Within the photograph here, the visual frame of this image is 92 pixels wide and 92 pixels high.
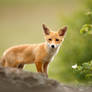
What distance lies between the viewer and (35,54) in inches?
329

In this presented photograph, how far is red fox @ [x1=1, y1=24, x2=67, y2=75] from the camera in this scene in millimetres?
8188

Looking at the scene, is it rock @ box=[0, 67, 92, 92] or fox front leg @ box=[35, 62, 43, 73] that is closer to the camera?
rock @ box=[0, 67, 92, 92]

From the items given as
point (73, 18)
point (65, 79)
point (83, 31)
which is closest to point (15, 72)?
point (83, 31)

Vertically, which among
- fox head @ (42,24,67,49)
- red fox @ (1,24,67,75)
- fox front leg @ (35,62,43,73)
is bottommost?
fox front leg @ (35,62,43,73)

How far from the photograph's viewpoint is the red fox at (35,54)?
26.9 ft

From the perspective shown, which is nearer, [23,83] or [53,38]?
[23,83]

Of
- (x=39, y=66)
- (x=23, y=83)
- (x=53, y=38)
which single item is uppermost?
(x=53, y=38)

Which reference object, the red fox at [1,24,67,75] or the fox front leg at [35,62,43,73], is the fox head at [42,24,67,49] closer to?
the red fox at [1,24,67,75]

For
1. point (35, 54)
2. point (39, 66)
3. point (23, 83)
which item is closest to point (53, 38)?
point (35, 54)

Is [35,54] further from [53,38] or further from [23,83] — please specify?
[23,83]

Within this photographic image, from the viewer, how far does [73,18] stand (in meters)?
16.3

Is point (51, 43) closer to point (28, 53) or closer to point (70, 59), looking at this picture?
point (28, 53)

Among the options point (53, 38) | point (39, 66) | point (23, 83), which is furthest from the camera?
point (53, 38)

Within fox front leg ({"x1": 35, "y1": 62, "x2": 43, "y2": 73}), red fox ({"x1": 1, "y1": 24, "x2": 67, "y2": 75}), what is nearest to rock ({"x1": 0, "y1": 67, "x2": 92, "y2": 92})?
fox front leg ({"x1": 35, "y1": 62, "x2": 43, "y2": 73})
